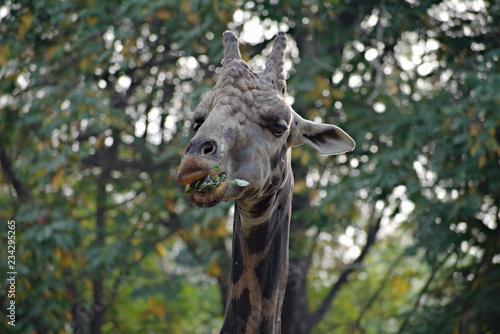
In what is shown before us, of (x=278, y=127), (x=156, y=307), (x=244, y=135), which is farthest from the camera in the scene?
(x=156, y=307)

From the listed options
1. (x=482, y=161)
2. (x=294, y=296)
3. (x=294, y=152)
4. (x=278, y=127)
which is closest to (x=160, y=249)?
(x=294, y=296)

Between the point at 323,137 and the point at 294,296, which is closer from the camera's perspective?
the point at 323,137

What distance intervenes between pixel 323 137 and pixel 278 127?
546 millimetres

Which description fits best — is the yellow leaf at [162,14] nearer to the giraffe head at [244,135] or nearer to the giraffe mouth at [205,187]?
the giraffe head at [244,135]

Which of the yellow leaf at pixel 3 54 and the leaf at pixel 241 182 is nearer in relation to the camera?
the leaf at pixel 241 182

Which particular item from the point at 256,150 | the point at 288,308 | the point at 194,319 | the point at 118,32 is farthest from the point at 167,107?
the point at 256,150

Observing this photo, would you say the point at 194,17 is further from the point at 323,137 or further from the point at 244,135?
the point at 244,135

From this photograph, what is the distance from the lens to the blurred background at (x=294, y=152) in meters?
9.71

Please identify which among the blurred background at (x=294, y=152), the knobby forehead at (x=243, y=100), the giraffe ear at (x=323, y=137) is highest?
the knobby forehead at (x=243, y=100)

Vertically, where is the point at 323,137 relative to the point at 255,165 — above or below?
below

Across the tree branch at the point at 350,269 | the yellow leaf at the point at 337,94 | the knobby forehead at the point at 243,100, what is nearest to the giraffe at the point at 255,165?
the knobby forehead at the point at 243,100

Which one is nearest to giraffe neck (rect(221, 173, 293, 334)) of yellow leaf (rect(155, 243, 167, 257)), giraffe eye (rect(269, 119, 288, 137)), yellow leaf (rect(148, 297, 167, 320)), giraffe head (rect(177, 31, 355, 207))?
giraffe head (rect(177, 31, 355, 207))

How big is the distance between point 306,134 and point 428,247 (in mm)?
5463

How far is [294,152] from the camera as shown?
9.80 m
